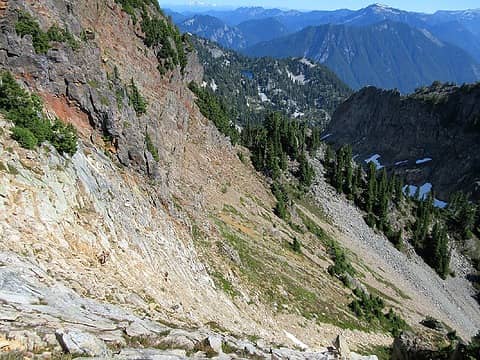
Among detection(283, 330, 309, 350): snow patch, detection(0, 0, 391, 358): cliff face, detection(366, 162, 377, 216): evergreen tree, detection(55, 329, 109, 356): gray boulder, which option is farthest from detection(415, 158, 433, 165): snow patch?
detection(55, 329, 109, 356): gray boulder

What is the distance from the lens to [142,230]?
2509cm

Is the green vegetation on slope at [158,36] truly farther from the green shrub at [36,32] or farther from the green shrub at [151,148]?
the green shrub at [36,32]

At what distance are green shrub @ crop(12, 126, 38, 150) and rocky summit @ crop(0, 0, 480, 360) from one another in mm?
65

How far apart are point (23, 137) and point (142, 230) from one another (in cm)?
867

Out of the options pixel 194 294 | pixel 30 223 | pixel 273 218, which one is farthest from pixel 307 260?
pixel 30 223

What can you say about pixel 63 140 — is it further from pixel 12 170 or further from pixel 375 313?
pixel 375 313

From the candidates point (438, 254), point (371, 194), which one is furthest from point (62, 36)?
point (438, 254)

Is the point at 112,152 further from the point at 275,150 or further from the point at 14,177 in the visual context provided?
the point at 275,150

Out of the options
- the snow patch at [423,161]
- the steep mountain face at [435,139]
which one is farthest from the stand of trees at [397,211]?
the snow patch at [423,161]

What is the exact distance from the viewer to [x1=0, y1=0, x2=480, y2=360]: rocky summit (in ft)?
48.0

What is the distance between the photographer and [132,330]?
46.2 feet

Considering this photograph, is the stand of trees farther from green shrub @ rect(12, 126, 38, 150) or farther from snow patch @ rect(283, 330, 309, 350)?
green shrub @ rect(12, 126, 38, 150)

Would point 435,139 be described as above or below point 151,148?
below

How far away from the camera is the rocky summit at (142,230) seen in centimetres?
1464
